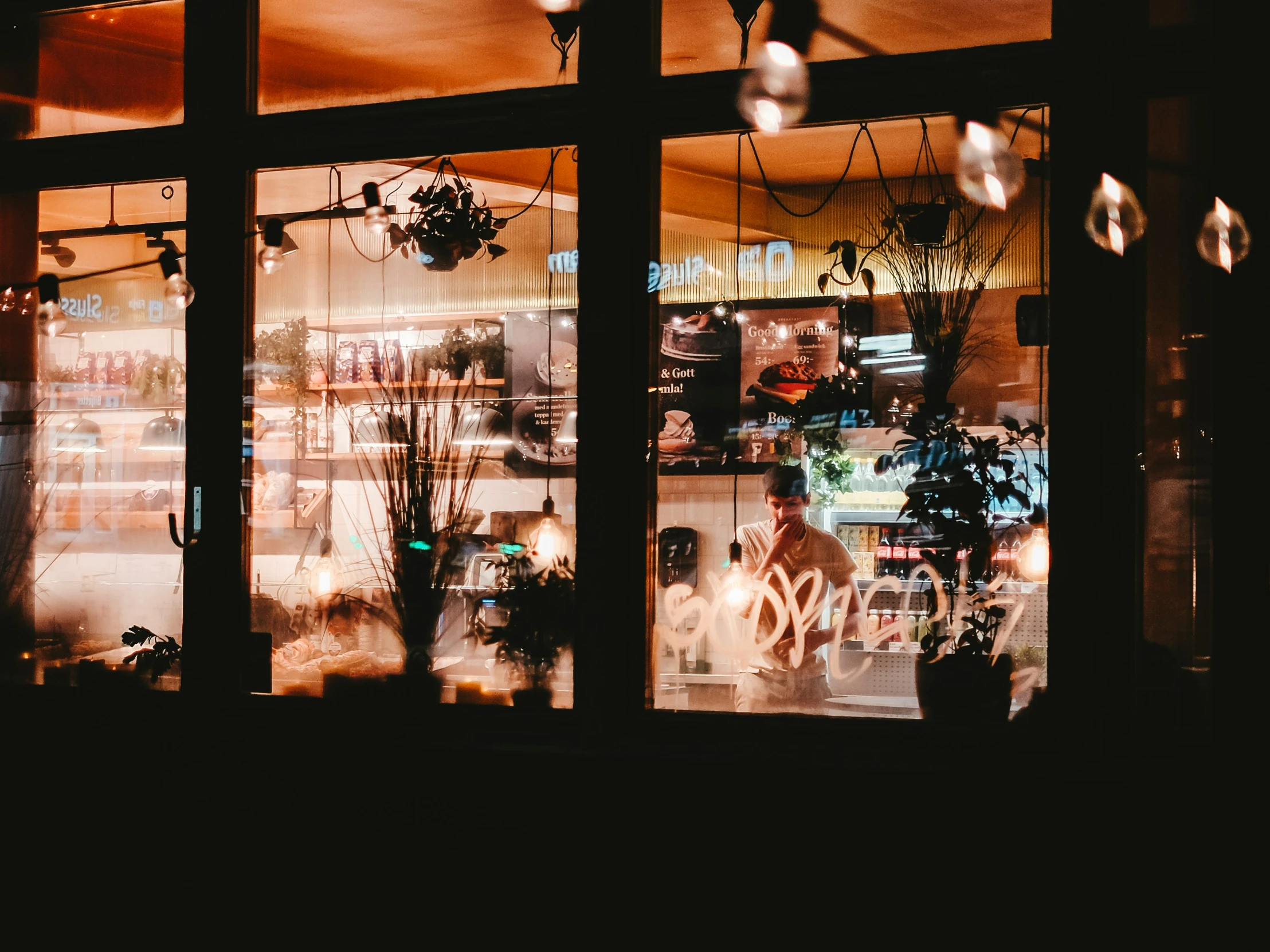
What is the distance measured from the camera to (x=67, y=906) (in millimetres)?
3508

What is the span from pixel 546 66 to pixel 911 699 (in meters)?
2.35

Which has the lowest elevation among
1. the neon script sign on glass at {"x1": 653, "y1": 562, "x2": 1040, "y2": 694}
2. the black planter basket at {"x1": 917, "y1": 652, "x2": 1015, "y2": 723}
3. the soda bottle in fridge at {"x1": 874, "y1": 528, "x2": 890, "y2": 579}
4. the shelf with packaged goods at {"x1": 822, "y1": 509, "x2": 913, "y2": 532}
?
the black planter basket at {"x1": 917, "y1": 652, "x2": 1015, "y2": 723}

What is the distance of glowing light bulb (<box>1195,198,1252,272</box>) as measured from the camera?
2734mm

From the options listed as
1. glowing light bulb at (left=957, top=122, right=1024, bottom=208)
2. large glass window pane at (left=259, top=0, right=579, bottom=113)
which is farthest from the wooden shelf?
glowing light bulb at (left=957, top=122, right=1024, bottom=208)

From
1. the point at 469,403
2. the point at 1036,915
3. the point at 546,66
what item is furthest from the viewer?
the point at 469,403

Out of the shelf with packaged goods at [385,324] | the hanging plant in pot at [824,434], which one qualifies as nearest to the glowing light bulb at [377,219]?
the shelf with packaged goods at [385,324]

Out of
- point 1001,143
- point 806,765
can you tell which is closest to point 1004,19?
point 1001,143

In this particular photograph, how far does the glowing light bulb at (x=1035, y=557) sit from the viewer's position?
9.53ft

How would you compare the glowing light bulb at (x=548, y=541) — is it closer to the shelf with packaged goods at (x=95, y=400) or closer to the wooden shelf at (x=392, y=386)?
the wooden shelf at (x=392, y=386)

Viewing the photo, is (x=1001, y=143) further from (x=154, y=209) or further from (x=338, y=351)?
(x=154, y=209)

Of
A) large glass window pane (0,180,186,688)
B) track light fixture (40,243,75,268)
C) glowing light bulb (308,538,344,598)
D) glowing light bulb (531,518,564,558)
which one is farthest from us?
track light fixture (40,243,75,268)

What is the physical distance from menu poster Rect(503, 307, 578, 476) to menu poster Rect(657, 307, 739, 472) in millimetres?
313

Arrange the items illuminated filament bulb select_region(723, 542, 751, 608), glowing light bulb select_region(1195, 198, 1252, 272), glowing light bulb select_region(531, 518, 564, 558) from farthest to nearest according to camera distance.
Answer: glowing light bulb select_region(531, 518, 564, 558), illuminated filament bulb select_region(723, 542, 751, 608), glowing light bulb select_region(1195, 198, 1252, 272)

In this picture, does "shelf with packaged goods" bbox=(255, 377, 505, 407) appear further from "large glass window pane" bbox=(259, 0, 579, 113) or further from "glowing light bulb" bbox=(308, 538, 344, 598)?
"large glass window pane" bbox=(259, 0, 579, 113)
